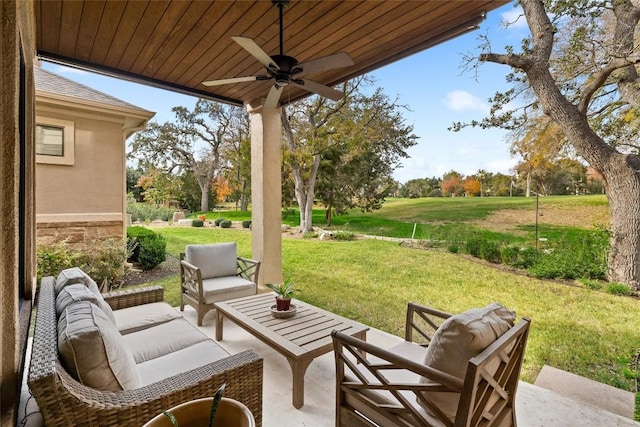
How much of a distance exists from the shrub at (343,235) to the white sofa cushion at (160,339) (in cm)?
618

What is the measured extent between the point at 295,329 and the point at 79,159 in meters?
4.80

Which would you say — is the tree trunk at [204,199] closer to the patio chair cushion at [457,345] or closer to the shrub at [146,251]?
the shrub at [146,251]

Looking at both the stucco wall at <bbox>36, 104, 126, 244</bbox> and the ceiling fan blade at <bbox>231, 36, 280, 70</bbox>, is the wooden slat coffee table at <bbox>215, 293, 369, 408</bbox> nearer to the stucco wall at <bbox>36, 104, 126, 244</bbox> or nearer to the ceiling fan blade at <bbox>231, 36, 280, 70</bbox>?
the ceiling fan blade at <bbox>231, 36, 280, 70</bbox>

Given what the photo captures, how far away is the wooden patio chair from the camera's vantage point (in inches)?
138

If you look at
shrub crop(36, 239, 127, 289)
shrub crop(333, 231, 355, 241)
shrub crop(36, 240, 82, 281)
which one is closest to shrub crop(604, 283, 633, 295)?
shrub crop(333, 231, 355, 241)

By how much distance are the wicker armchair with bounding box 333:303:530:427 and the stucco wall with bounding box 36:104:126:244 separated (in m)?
5.06

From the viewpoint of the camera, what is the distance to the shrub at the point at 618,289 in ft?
10.9

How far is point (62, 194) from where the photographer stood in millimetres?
4773

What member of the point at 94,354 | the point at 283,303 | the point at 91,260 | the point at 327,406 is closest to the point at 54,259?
the point at 91,260

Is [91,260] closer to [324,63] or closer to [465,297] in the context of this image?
[324,63]

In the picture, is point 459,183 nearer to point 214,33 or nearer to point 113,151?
point 214,33

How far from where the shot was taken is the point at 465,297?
4.46 meters

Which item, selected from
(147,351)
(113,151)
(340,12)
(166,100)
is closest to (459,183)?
(340,12)

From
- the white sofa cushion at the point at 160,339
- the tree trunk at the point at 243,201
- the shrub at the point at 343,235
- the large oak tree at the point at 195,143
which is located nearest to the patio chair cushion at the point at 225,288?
the white sofa cushion at the point at 160,339
